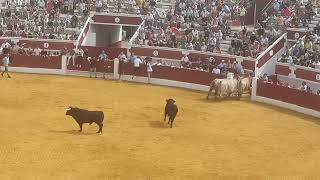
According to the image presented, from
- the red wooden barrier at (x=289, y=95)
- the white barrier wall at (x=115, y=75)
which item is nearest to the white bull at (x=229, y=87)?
the red wooden barrier at (x=289, y=95)

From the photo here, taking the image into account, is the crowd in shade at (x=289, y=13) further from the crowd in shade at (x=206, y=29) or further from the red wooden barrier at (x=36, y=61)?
the red wooden barrier at (x=36, y=61)

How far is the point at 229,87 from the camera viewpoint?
23828 mm

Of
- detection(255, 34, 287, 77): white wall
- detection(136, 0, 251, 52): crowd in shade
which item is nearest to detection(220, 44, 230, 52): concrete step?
detection(136, 0, 251, 52): crowd in shade

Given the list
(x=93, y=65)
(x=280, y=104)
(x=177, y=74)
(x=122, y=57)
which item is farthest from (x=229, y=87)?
(x=93, y=65)

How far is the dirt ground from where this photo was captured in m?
14.3

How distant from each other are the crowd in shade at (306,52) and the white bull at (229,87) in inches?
126

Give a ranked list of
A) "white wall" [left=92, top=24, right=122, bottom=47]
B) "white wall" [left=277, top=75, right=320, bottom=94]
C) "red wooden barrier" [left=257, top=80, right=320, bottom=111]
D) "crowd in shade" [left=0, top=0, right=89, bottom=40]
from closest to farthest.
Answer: "red wooden barrier" [left=257, top=80, right=320, bottom=111] < "white wall" [left=277, top=75, right=320, bottom=94] < "crowd in shade" [left=0, top=0, right=89, bottom=40] < "white wall" [left=92, top=24, right=122, bottom=47]

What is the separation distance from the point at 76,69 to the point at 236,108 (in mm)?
9872

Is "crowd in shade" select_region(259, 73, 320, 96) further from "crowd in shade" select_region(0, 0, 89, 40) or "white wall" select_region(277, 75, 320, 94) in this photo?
"crowd in shade" select_region(0, 0, 89, 40)

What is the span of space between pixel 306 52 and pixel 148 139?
39.2ft

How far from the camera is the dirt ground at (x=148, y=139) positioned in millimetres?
14336

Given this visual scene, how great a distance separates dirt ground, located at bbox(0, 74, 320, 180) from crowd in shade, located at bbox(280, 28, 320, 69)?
11.7 ft

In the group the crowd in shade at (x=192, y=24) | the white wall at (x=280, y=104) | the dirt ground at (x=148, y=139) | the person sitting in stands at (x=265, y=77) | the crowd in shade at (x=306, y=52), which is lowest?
the dirt ground at (x=148, y=139)

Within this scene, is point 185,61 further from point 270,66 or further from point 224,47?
point 270,66
